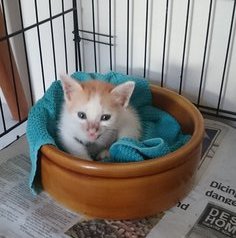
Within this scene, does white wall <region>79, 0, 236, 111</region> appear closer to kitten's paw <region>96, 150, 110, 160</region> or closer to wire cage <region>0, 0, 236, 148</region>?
wire cage <region>0, 0, 236, 148</region>

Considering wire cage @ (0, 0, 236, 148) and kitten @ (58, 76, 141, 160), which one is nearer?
kitten @ (58, 76, 141, 160)

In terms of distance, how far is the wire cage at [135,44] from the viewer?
1184mm

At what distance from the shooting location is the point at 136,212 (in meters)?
0.90

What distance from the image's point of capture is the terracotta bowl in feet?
2.72

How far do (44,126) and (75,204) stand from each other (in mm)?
210

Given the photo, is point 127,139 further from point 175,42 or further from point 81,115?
point 175,42

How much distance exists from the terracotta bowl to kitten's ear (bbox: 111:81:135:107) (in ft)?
0.61

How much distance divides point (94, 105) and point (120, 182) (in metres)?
0.19

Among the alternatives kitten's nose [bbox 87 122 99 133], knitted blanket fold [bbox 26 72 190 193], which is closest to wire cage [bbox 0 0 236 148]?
knitted blanket fold [bbox 26 72 190 193]

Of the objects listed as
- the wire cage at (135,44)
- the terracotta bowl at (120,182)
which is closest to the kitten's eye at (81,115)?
the terracotta bowl at (120,182)

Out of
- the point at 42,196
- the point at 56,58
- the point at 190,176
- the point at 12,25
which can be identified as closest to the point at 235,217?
the point at 190,176

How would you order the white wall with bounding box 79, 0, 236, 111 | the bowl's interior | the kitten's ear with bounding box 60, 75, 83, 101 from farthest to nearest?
the white wall with bounding box 79, 0, 236, 111, the kitten's ear with bounding box 60, 75, 83, 101, the bowl's interior

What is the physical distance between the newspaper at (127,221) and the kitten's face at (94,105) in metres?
0.20

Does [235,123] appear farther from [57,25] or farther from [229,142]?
[57,25]
